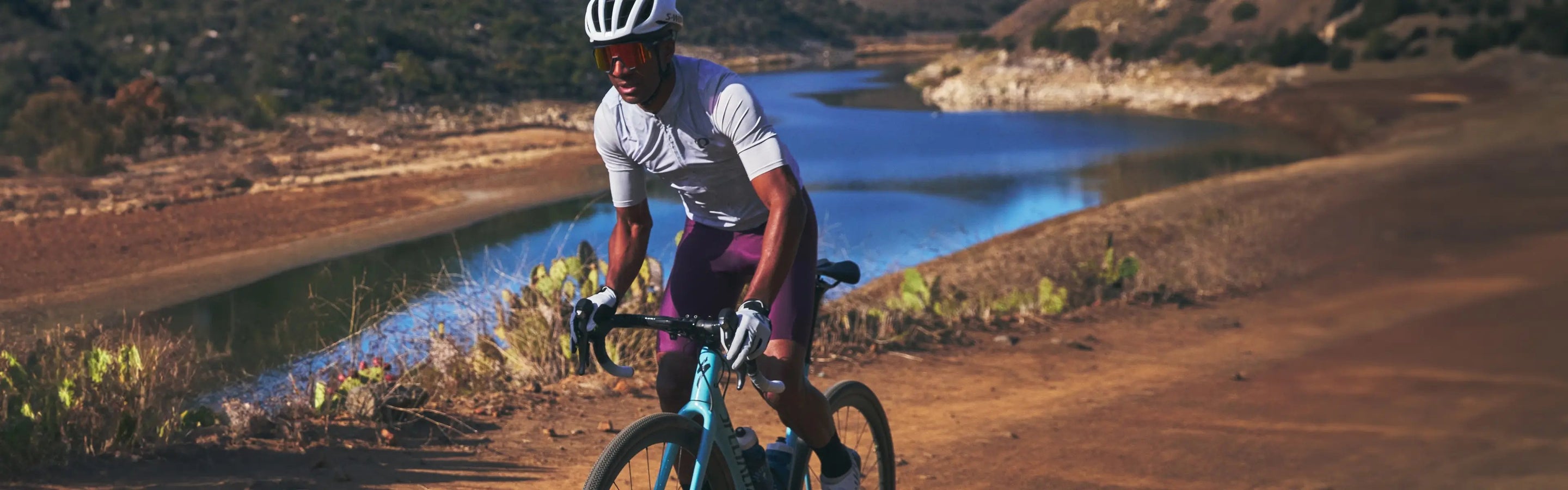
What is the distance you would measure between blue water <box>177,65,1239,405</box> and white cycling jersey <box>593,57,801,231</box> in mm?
3027

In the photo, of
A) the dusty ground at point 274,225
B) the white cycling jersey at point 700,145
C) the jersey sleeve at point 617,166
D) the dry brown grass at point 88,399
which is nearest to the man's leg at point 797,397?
the white cycling jersey at point 700,145

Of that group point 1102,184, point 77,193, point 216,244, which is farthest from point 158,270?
point 1102,184

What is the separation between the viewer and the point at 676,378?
3514 millimetres

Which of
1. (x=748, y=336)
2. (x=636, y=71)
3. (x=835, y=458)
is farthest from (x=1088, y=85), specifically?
(x=748, y=336)

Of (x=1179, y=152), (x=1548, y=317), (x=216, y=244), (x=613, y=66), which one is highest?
(x=613, y=66)

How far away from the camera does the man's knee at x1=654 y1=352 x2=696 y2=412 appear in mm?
3512

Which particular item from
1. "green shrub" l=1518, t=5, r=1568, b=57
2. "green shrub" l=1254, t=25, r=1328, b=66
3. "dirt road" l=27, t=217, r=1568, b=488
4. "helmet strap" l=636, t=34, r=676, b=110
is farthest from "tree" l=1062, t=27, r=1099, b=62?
"helmet strap" l=636, t=34, r=676, b=110

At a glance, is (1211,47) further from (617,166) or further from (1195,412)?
(617,166)

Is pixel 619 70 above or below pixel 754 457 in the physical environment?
above

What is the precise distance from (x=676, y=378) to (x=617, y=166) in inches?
22.1

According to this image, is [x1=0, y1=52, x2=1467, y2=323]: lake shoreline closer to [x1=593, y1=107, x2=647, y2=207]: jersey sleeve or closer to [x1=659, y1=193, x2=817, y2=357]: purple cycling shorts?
[x1=593, y1=107, x2=647, y2=207]: jersey sleeve

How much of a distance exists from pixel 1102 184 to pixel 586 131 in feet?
39.5

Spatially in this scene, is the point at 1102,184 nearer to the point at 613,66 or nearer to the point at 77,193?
the point at 77,193

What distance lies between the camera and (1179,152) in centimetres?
3106
